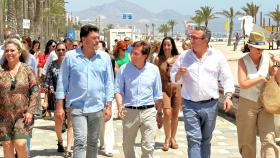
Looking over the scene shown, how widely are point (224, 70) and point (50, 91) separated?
3573 millimetres

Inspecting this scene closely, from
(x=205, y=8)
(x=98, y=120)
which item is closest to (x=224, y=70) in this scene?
(x=98, y=120)

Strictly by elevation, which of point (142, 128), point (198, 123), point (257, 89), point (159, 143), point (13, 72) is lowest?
point (159, 143)

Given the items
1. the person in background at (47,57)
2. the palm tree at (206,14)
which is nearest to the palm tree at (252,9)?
the palm tree at (206,14)

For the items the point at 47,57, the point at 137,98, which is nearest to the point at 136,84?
the point at 137,98

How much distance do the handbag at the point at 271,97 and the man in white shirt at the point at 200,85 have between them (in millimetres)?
410

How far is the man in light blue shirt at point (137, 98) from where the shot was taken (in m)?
6.38

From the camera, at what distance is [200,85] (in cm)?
609

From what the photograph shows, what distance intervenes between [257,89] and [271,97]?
0.24m

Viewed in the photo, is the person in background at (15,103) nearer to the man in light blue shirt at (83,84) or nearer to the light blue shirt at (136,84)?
the man in light blue shirt at (83,84)

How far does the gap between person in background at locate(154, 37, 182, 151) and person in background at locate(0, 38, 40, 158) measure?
298 centimetres

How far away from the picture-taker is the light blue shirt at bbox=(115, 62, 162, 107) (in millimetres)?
6422

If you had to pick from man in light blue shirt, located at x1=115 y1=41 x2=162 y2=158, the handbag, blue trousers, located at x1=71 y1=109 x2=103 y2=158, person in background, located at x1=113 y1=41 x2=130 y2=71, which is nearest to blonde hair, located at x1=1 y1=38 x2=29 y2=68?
blue trousers, located at x1=71 y1=109 x2=103 y2=158

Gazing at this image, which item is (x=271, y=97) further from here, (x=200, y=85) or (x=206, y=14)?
(x=206, y=14)

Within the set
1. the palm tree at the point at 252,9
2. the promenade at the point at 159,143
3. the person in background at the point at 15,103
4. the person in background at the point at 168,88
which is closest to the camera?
the person in background at the point at 15,103
